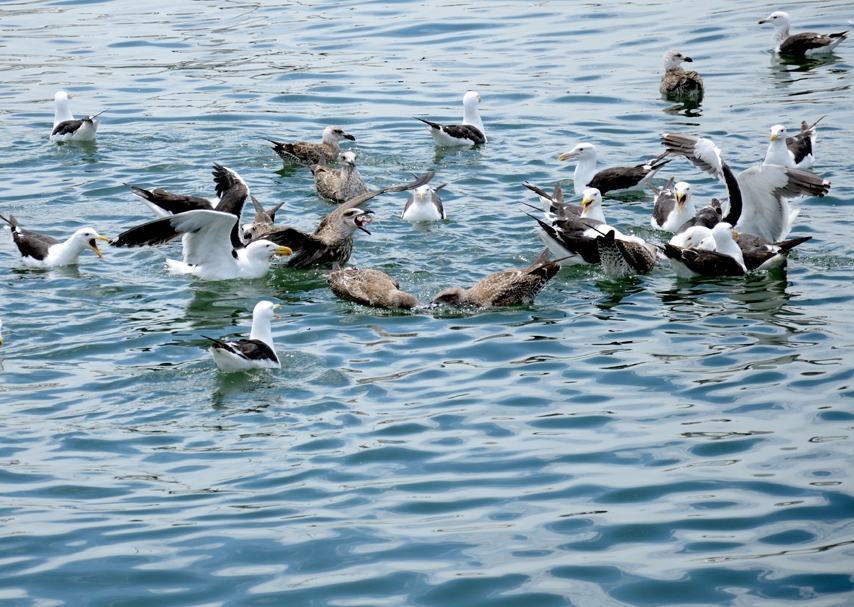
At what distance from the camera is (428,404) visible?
28.8ft

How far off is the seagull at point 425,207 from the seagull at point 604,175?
215 centimetres

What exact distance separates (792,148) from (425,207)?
5066mm

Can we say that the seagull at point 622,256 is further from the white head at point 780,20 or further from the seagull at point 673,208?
the white head at point 780,20

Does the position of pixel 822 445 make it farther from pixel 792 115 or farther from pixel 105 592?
pixel 792 115

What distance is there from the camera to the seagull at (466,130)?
16.5 metres

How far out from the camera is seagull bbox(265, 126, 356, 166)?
16.0m

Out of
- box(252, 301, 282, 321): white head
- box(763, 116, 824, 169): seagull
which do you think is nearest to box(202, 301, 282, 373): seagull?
box(252, 301, 282, 321): white head

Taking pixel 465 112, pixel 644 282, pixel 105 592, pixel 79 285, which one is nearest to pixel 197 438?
pixel 105 592

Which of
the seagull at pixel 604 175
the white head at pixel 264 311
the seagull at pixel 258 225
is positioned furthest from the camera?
the seagull at pixel 604 175

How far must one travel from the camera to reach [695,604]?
617 centimetres

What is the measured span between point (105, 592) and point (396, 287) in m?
5.43

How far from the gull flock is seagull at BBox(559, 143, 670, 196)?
0.02 m

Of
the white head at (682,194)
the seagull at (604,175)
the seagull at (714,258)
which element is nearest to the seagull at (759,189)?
the white head at (682,194)

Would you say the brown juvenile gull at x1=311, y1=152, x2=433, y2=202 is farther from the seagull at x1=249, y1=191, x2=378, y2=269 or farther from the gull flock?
the seagull at x1=249, y1=191, x2=378, y2=269
